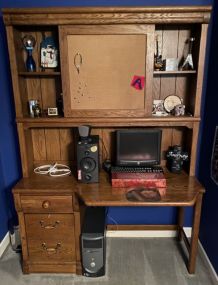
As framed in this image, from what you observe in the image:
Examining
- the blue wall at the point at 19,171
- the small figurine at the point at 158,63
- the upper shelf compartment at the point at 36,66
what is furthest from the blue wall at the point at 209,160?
the upper shelf compartment at the point at 36,66

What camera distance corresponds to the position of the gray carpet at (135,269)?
1.84m

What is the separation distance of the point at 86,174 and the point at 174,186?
658 mm

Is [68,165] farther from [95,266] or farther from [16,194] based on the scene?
[95,266]

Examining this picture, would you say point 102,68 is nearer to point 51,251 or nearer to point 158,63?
point 158,63

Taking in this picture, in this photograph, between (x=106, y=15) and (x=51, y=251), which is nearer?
(x=106, y=15)

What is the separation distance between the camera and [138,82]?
1704mm

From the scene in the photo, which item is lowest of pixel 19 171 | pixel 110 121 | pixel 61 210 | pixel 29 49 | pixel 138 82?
pixel 61 210

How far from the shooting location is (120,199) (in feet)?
5.20

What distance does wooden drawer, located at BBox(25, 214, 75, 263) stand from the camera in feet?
5.85

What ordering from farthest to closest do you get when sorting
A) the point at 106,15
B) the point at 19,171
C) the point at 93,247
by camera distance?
the point at 19,171 < the point at 93,247 < the point at 106,15

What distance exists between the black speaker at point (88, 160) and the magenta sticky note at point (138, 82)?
1.61 feet

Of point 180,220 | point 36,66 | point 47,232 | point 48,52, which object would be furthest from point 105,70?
point 180,220

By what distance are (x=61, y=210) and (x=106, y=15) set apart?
54.8 inches

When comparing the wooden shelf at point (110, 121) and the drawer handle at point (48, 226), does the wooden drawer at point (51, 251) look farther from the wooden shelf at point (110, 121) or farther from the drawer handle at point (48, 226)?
the wooden shelf at point (110, 121)
